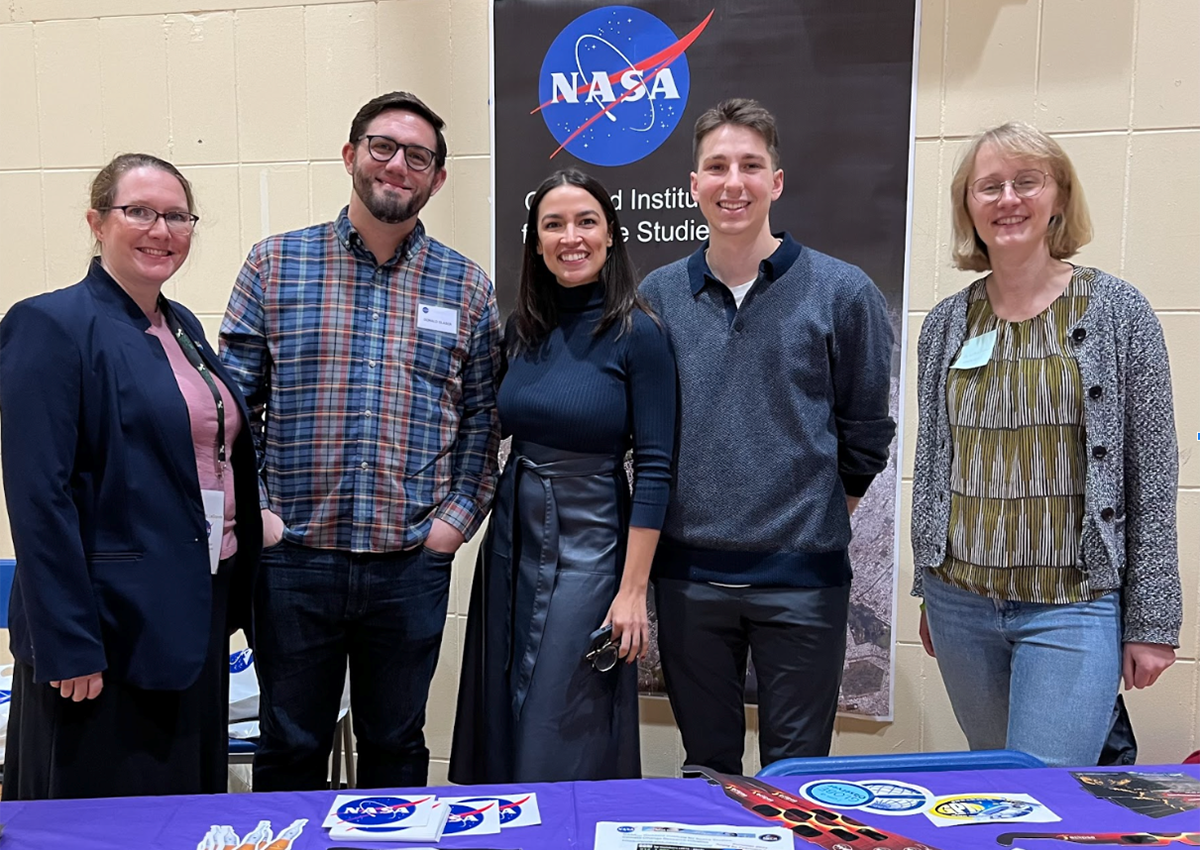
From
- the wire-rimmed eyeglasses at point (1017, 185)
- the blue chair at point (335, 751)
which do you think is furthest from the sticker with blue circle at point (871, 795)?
the blue chair at point (335, 751)

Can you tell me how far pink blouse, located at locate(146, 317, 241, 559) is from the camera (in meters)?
1.69

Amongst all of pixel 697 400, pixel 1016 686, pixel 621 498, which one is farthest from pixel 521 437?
pixel 1016 686

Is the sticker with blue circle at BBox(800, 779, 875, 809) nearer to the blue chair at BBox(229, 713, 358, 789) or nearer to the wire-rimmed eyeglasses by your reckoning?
the wire-rimmed eyeglasses

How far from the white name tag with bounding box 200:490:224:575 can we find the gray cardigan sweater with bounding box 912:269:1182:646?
1632mm

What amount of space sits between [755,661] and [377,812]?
975mm

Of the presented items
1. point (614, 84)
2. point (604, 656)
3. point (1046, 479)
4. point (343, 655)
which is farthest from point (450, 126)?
point (1046, 479)

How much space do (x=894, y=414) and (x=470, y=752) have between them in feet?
4.87

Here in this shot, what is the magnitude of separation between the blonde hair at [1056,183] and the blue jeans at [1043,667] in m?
0.67

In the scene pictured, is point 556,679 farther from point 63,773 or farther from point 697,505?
point 63,773

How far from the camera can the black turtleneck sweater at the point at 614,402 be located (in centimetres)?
181

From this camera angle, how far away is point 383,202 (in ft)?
6.38

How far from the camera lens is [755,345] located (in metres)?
1.83

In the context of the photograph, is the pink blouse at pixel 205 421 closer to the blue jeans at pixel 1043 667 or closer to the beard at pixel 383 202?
the beard at pixel 383 202

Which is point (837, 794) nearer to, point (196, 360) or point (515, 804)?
point (515, 804)
